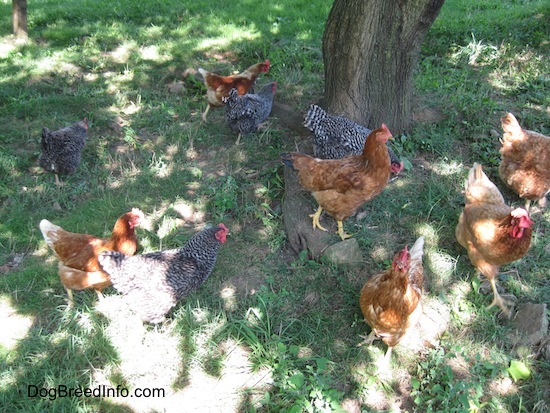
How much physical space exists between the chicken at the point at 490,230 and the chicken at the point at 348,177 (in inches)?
33.4

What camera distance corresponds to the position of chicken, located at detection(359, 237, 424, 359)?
309 centimetres

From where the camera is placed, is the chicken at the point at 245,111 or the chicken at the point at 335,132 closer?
the chicken at the point at 335,132

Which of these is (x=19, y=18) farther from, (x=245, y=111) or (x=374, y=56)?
(x=374, y=56)

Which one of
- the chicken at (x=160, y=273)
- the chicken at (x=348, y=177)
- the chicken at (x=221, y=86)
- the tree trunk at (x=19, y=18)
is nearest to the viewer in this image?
the chicken at (x=160, y=273)

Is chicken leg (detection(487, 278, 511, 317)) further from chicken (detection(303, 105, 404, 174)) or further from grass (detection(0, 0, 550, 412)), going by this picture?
chicken (detection(303, 105, 404, 174))

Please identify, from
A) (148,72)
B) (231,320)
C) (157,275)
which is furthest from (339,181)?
(148,72)

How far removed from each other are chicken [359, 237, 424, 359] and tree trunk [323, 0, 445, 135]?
227 cm

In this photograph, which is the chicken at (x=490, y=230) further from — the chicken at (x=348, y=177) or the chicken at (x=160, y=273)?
the chicken at (x=160, y=273)

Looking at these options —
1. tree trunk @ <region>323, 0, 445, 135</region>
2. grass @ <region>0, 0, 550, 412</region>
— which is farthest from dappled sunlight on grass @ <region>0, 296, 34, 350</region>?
tree trunk @ <region>323, 0, 445, 135</region>

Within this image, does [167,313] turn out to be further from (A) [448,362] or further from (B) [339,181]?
(A) [448,362]

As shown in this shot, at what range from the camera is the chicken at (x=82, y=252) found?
3578 mm

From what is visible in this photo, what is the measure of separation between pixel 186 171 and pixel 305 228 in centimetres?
180

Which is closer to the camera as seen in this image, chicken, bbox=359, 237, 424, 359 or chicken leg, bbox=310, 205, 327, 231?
chicken, bbox=359, 237, 424, 359

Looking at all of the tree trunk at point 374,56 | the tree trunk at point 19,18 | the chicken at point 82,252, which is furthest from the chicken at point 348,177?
the tree trunk at point 19,18
